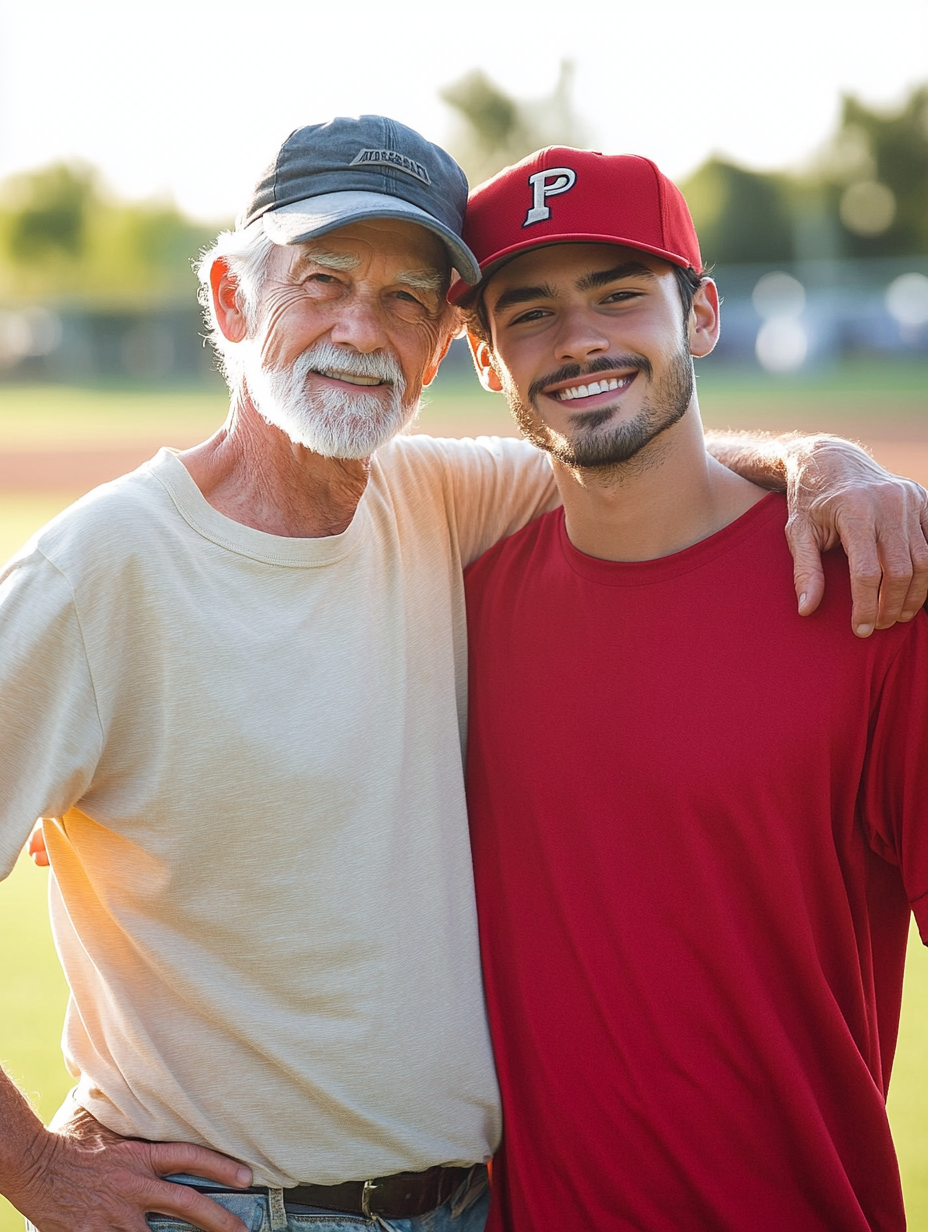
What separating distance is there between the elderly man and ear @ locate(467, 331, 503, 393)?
0.38 m

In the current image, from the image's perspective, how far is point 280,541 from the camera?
271 cm

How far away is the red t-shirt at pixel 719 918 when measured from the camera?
2.49 meters

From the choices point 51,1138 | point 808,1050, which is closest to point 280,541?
point 51,1138

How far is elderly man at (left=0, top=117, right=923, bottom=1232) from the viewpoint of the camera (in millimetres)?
2492

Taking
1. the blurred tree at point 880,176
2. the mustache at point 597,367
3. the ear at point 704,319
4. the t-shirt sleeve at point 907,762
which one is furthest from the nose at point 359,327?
the blurred tree at point 880,176

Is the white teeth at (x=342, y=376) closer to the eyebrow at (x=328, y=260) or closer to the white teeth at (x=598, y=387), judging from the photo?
the eyebrow at (x=328, y=260)

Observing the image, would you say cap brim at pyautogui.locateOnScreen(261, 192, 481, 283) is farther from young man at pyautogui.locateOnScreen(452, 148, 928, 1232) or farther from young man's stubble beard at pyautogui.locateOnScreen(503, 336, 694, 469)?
young man's stubble beard at pyautogui.locateOnScreen(503, 336, 694, 469)

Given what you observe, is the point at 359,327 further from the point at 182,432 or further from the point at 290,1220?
the point at 182,432

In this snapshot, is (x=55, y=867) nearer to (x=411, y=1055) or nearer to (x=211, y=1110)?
(x=211, y=1110)

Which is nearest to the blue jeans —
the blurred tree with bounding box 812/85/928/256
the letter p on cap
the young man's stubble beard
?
the young man's stubble beard

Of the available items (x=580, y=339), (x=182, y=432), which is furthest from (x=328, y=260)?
(x=182, y=432)

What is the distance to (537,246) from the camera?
9.34 feet

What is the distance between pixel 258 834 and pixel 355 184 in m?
1.44

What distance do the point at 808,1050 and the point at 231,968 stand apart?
1176 mm
